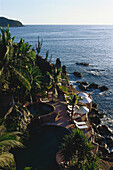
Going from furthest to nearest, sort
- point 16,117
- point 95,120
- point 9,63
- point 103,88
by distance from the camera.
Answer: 1. point 103,88
2. point 95,120
3. point 16,117
4. point 9,63

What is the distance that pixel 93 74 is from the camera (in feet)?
181

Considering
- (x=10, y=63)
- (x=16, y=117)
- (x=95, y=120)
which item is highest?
(x=10, y=63)

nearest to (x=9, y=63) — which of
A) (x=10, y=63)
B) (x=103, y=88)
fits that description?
(x=10, y=63)

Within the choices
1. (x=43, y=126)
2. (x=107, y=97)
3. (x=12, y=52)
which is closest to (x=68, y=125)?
(x=43, y=126)

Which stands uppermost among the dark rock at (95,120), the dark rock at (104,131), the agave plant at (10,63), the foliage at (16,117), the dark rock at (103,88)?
the agave plant at (10,63)

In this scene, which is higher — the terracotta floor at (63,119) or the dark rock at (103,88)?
the terracotta floor at (63,119)

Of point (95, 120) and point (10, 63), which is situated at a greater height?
point (10, 63)

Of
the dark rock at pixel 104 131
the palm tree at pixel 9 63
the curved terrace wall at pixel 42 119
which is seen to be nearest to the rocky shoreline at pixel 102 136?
the dark rock at pixel 104 131

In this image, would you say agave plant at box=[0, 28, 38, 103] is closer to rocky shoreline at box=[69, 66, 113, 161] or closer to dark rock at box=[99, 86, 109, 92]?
rocky shoreline at box=[69, 66, 113, 161]

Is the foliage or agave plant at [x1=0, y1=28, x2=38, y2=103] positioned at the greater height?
agave plant at [x1=0, y1=28, x2=38, y2=103]

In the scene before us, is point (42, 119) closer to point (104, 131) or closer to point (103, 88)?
point (104, 131)

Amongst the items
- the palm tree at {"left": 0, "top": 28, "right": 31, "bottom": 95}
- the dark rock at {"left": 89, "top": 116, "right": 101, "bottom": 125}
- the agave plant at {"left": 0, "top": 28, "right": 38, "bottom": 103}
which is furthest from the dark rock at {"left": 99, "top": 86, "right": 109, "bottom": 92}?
the palm tree at {"left": 0, "top": 28, "right": 31, "bottom": 95}

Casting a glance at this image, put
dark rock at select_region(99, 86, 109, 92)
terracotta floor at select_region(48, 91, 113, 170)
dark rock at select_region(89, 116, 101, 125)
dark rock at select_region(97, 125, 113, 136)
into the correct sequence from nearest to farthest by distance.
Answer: terracotta floor at select_region(48, 91, 113, 170) → dark rock at select_region(97, 125, 113, 136) → dark rock at select_region(89, 116, 101, 125) → dark rock at select_region(99, 86, 109, 92)

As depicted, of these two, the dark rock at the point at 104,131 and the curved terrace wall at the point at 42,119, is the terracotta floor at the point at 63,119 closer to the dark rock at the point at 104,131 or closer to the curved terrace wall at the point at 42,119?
the curved terrace wall at the point at 42,119
